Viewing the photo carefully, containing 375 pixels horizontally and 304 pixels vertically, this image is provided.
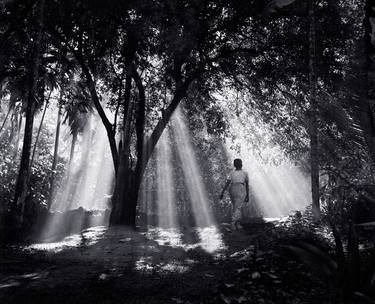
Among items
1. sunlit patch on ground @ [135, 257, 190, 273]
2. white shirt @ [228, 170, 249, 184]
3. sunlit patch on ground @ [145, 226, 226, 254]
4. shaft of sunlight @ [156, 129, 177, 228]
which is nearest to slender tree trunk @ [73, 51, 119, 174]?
sunlit patch on ground @ [145, 226, 226, 254]

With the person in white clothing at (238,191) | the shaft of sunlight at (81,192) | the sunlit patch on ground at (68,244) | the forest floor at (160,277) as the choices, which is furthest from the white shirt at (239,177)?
the shaft of sunlight at (81,192)

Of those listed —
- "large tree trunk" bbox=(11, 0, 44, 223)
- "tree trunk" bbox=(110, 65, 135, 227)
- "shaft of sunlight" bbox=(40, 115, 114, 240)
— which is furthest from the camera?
"shaft of sunlight" bbox=(40, 115, 114, 240)

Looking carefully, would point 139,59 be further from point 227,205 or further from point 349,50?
point 227,205

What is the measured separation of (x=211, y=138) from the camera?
20.0 m

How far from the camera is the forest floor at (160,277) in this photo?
399 cm

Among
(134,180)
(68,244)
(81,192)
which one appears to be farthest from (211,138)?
(81,192)

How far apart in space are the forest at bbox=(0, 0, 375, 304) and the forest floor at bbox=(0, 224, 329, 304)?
3 cm

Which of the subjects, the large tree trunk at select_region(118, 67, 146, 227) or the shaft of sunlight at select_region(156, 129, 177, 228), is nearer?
the large tree trunk at select_region(118, 67, 146, 227)

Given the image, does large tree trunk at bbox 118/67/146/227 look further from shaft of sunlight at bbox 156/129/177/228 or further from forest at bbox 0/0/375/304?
shaft of sunlight at bbox 156/129/177/228

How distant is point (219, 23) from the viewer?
11023 millimetres

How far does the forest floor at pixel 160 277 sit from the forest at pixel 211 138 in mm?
26

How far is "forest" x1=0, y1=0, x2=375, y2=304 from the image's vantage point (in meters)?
4.18

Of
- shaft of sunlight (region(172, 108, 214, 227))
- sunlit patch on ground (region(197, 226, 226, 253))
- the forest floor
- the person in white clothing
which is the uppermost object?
shaft of sunlight (region(172, 108, 214, 227))

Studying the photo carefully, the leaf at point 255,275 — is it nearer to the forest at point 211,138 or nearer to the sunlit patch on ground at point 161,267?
the forest at point 211,138
